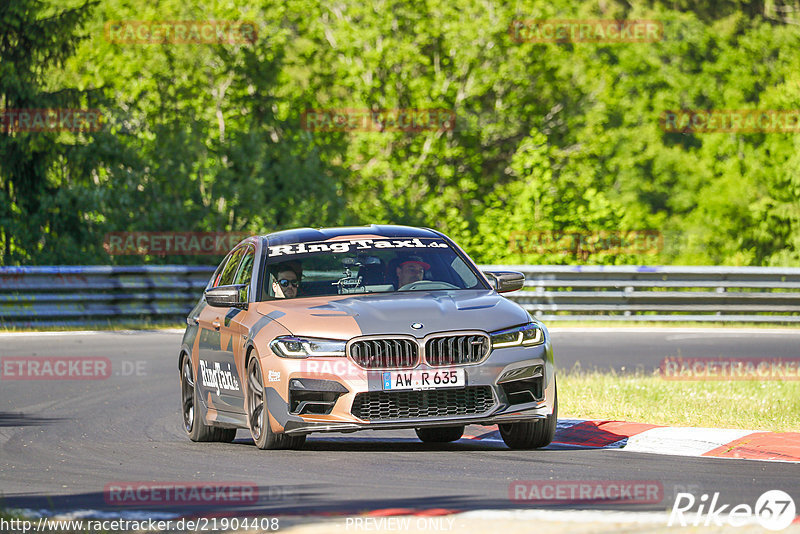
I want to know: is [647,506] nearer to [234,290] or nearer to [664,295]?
[234,290]

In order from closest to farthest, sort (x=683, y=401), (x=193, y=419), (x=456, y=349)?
(x=456, y=349) < (x=193, y=419) < (x=683, y=401)

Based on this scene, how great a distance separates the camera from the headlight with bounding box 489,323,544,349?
934 centimetres

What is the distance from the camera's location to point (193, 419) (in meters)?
11.2

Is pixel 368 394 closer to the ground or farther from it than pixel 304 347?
closer to the ground

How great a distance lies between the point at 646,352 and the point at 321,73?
1013 inches

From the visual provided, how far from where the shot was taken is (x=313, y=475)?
8492 mm

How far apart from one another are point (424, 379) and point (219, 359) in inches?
83.6

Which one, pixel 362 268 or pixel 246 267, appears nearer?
pixel 362 268

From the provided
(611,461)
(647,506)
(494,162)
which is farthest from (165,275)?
(494,162)

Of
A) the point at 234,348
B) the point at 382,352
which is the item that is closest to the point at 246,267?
the point at 234,348

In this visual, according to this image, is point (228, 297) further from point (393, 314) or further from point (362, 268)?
point (393, 314)

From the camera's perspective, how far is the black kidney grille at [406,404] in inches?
360

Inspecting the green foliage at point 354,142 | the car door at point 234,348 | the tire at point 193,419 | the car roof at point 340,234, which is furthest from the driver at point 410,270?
the green foliage at point 354,142

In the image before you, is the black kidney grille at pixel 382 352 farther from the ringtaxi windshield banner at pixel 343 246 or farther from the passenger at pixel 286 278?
the ringtaxi windshield banner at pixel 343 246
